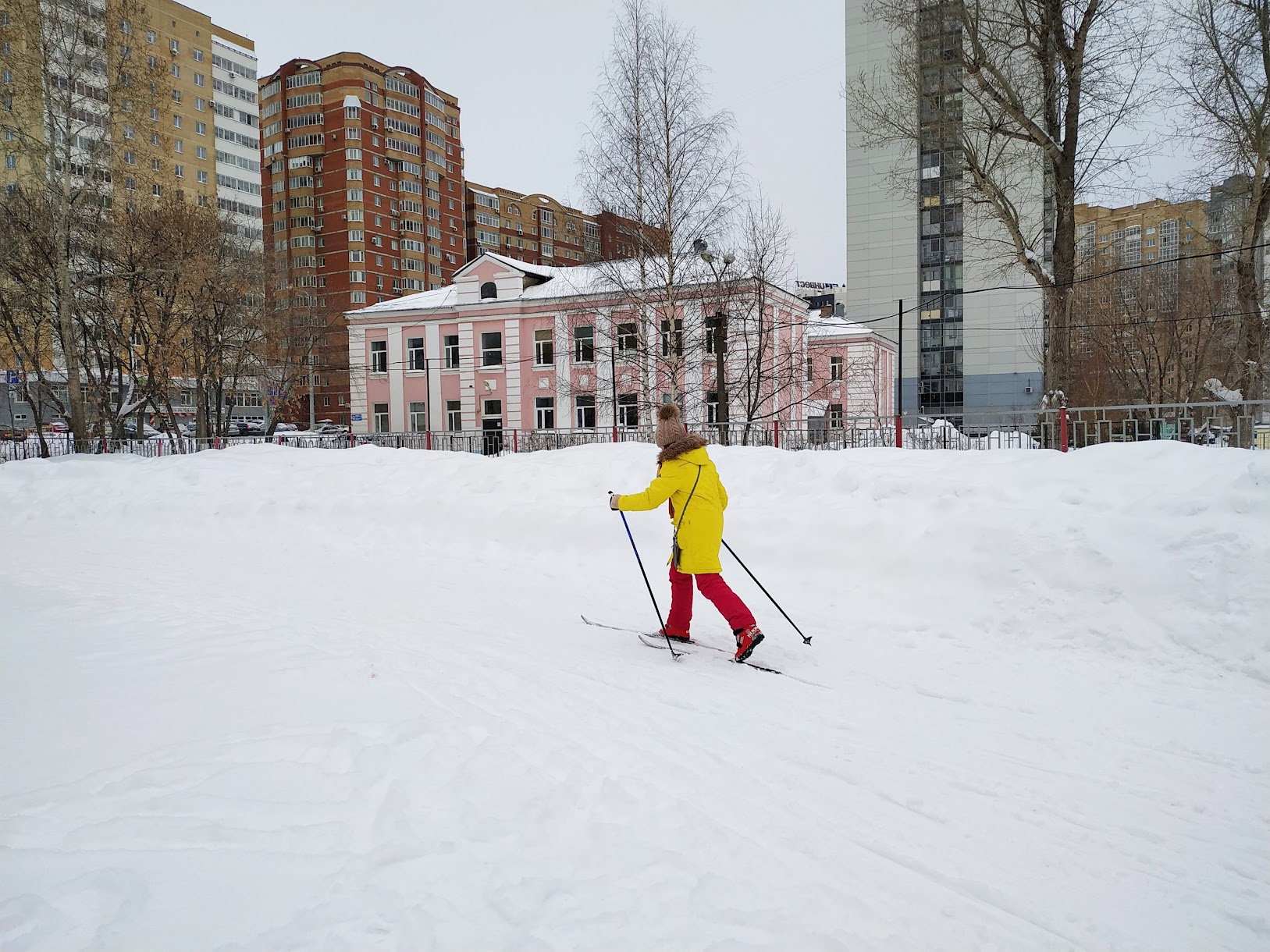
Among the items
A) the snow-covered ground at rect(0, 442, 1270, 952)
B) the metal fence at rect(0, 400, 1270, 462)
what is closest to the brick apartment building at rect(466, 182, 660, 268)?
the metal fence at rect(0, 400, 1270, 462)

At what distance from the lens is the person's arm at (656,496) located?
5961 mm

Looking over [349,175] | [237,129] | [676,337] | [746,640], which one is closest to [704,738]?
[746,640]

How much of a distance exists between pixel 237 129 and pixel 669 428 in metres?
91.0

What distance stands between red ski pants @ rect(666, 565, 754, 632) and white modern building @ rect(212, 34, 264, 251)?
271 ft

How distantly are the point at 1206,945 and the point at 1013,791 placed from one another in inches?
42.5

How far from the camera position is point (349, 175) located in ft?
260

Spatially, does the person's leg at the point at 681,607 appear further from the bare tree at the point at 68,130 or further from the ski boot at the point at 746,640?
the bare tree at the point at 68,130

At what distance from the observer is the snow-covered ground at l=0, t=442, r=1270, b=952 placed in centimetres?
Answer: 265

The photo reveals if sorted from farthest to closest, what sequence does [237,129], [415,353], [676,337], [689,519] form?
[237,129], [415,353], [676,337], [689,519]

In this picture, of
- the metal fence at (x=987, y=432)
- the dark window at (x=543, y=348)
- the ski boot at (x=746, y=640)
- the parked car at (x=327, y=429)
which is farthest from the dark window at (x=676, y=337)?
the parked car at (x=327, y=429)

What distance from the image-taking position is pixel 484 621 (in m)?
6.78

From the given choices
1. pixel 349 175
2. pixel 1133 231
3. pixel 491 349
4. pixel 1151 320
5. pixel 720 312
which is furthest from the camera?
pixel 349 175

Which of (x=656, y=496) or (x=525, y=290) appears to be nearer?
(x=656, y=496)

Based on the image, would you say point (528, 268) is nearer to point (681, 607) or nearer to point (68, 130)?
point (68, 130)
